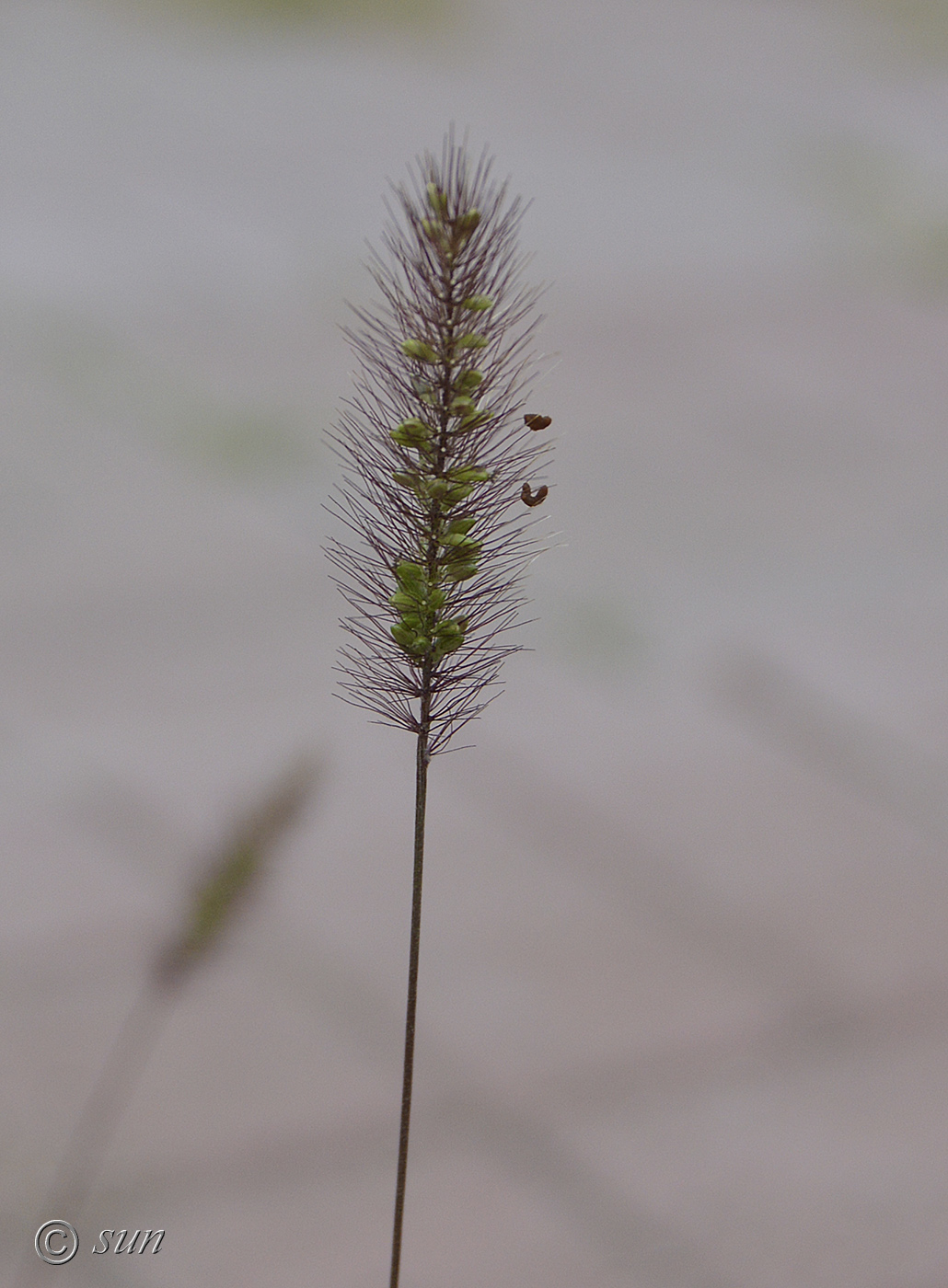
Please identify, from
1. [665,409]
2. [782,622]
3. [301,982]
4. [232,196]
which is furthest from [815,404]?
[301,982]

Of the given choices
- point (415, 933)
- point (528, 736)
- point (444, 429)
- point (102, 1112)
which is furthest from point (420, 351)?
point (528, 736)

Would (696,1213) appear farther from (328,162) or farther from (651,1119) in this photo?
(328,162)

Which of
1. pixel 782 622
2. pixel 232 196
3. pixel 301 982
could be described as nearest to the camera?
pixel 301 982

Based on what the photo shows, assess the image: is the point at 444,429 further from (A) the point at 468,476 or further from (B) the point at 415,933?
(B) the point at 415,933

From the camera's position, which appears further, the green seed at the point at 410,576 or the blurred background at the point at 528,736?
the blurred background at the point at 528,736

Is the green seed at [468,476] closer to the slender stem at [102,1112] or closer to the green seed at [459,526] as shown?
the green seed at [459,526]

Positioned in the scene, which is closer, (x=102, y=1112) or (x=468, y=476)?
(x=468, y=476)

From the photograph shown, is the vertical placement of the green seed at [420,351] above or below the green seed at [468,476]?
above

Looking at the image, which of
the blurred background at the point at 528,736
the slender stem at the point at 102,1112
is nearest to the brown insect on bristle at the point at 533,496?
the blurred background at the point at 528,736
